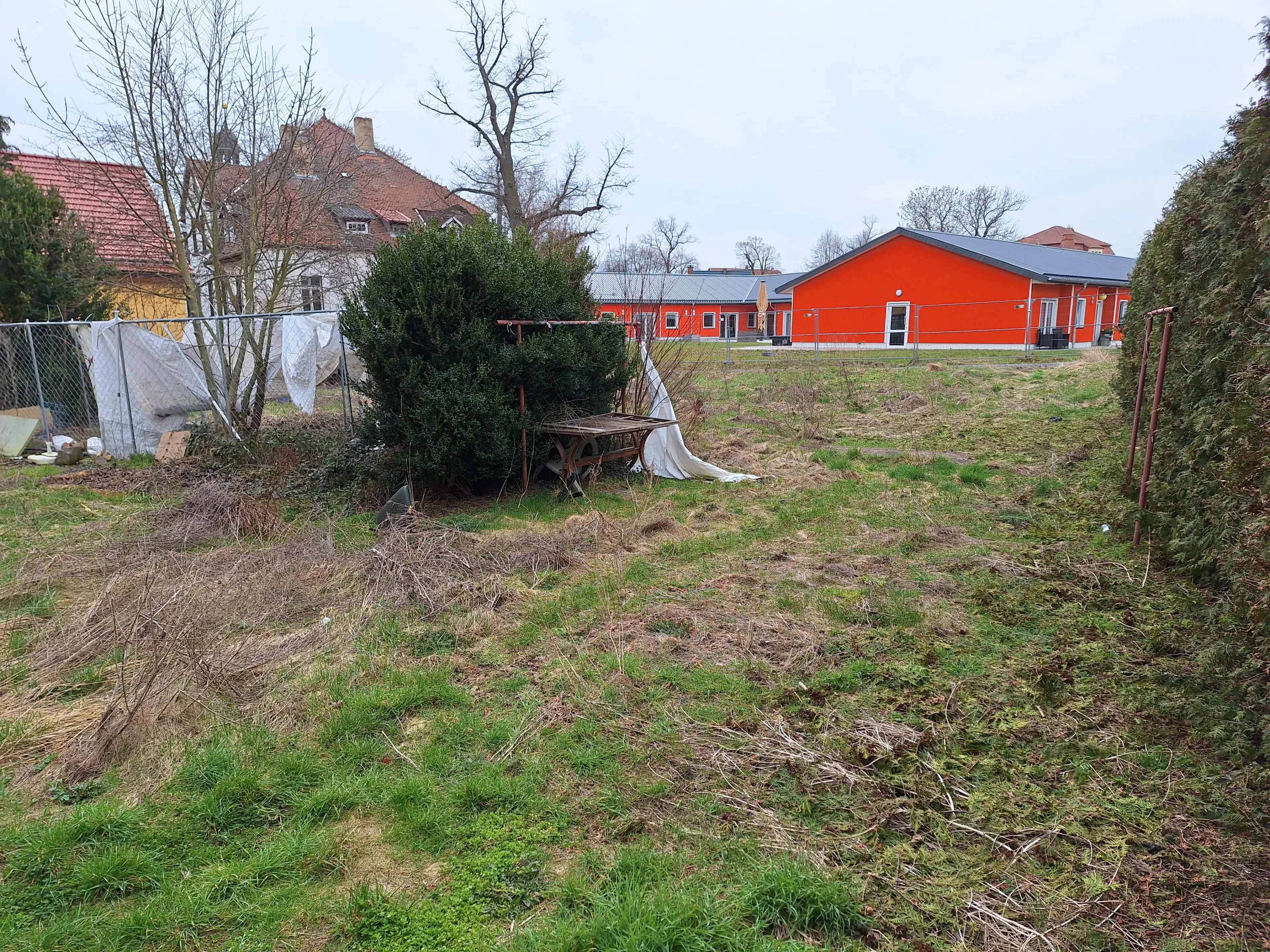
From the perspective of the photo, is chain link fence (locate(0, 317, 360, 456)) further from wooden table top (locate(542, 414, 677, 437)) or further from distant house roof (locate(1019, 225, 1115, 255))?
distant house roof (locate(1019, 225, 1115, 255))

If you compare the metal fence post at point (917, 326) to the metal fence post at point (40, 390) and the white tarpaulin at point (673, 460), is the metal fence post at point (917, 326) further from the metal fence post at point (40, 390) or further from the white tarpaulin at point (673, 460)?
the metal fence post at point (40, 390)

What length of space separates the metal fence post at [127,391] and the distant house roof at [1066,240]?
67.2m

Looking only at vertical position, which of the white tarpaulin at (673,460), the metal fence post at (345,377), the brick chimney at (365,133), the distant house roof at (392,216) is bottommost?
the white tarpaulin at (673,460)

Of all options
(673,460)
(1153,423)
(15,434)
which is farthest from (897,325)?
(15,434)

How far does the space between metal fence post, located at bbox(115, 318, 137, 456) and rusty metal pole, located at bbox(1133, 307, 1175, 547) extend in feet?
39.1

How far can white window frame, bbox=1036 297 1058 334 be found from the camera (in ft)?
93.9

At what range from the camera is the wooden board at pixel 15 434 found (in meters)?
10.7

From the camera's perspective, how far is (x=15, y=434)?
1073cm

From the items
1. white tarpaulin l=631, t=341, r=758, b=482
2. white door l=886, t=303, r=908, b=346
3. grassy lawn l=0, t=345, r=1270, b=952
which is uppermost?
white door l=886, t=303, r=908, b=346

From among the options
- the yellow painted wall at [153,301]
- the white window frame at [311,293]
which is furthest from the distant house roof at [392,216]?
the yellow painted wall at [153,301]

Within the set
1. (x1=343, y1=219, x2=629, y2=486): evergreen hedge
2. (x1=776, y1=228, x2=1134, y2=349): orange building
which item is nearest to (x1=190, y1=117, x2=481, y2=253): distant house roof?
(x1=343, y1=219, x2=629, y2=486): evergreen hedge

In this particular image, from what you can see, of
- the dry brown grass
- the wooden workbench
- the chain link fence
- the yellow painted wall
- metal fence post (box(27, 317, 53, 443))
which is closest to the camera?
the dry brown grass

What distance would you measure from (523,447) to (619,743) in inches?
191

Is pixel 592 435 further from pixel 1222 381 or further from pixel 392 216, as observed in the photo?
pixel 392 216
